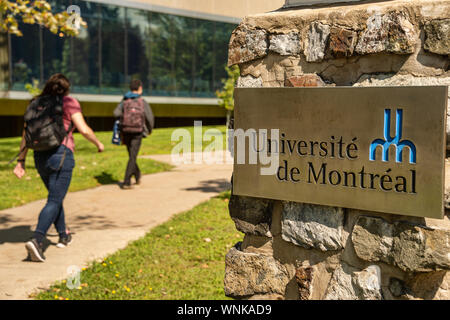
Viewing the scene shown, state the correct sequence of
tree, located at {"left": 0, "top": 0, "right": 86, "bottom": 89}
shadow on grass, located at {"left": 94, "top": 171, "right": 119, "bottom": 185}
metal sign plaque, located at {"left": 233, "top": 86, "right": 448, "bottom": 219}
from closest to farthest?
metal sign plaque, located at {"left": 233, "top": 86, "right": 448, "bottom": 219}
tree, located at {"left": 0, "top": 0, "right": 86, "bottom": 89}
shadow on grass, located at {"left": 94, "top": 171, "right": 119, "bottom": 185}

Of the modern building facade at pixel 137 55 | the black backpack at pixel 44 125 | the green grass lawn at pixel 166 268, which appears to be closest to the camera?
the green grass lawn at pixel 166 268

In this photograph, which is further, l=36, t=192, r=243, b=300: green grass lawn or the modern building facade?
the modern building facade

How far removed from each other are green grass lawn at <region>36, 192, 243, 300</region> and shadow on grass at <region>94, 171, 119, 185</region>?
3297 mm

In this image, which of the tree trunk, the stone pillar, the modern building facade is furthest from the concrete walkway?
the tree trunk

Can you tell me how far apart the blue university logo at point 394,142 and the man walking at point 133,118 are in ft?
20.8

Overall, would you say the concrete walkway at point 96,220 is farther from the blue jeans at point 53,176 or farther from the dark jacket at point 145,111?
the dark jacket at point 145,111

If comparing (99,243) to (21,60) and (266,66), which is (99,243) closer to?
(266,66)

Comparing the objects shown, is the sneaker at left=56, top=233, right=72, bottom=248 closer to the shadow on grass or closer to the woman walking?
the woman walking

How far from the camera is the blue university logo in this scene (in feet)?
7.38

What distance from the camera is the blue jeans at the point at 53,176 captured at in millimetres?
5078

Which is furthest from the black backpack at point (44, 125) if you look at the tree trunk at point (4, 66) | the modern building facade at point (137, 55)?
the tree trunk at point (4, 66)

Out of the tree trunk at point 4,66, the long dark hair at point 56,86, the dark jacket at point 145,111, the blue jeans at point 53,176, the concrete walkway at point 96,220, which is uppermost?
the tree trunk at point 4,66

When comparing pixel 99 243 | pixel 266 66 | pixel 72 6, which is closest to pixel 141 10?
pixel 72 6
